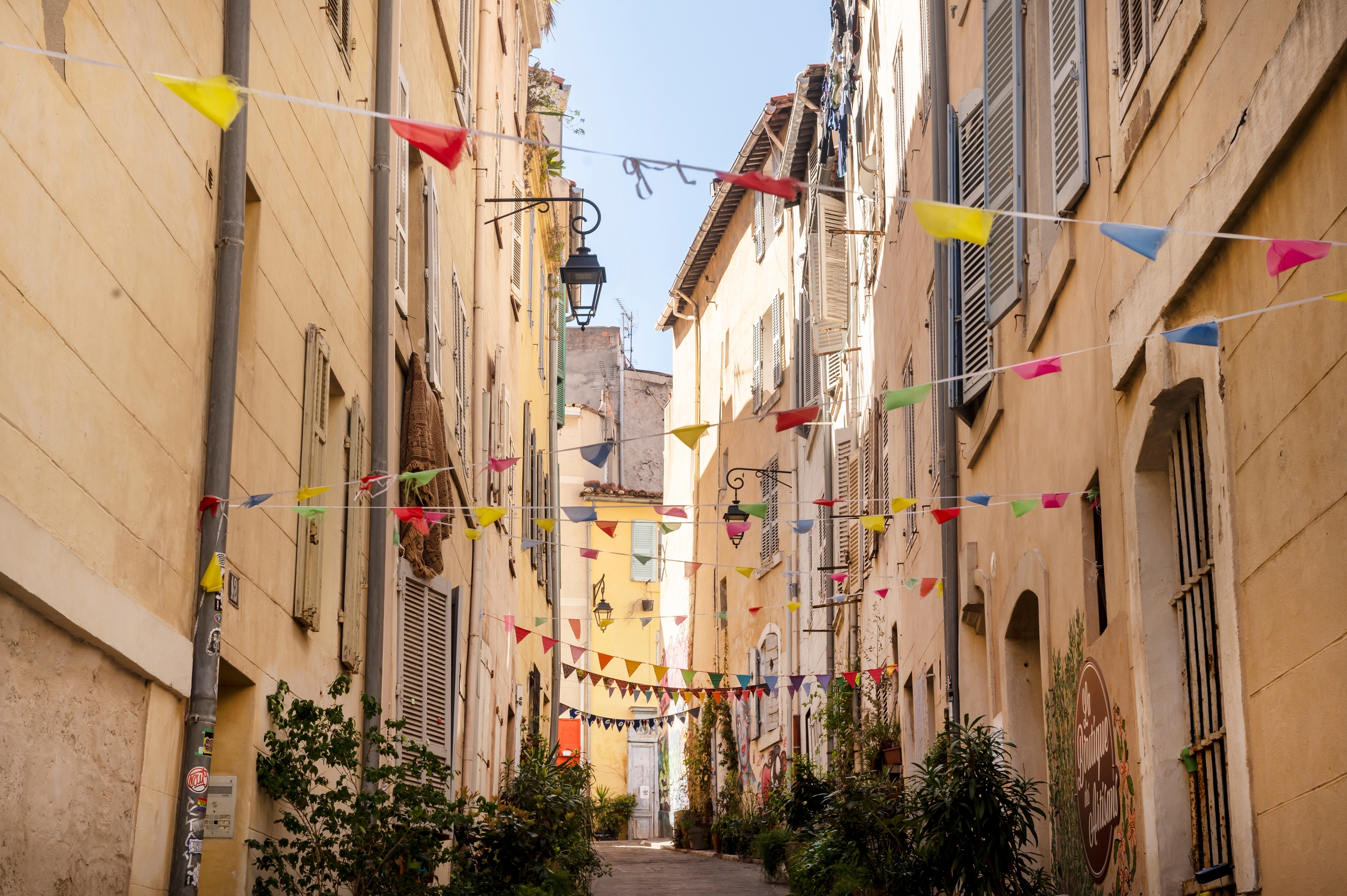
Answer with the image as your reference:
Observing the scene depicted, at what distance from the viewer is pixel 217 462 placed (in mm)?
5754

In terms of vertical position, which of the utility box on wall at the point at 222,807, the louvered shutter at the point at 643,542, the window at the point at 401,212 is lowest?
the utility box on wall at the point at 222,807

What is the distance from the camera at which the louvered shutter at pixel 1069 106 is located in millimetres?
6840

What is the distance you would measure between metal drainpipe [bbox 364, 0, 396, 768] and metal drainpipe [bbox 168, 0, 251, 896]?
8.66 ft

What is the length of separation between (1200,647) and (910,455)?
7.74 metres

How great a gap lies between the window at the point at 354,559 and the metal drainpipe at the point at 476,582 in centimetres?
390

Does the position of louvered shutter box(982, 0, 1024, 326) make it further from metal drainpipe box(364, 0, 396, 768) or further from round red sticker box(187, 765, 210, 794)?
round red sticker box(187, 765, 210, 794)

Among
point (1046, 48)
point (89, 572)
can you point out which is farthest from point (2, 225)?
point (1046, 48)

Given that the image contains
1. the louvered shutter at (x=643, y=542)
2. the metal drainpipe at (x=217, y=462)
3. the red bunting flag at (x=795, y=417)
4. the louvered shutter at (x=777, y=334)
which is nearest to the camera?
the metal drainpipe at (x=217, y=462)

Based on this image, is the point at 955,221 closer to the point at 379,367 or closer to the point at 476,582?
the point at 379,367

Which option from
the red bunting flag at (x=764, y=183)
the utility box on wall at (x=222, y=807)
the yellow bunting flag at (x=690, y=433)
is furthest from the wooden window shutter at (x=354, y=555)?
the red bunting flag at (x=764, y=183)

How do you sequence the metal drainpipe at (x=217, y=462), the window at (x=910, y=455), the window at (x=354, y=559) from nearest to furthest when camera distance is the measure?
the metal drainpipe at (x=217, y=462), the window at (x=354, y=559), the window at (x=910, y=455)

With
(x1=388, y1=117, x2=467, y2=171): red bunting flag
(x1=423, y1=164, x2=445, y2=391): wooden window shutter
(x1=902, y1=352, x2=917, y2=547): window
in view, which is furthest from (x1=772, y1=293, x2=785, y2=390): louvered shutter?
(x1=388, y1=117, x2=467, y2=171): red bunting flag

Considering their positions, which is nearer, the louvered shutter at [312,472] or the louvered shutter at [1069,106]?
the louvered shutter at [1069,106]

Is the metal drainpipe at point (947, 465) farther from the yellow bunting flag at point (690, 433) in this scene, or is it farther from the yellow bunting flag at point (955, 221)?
the yellow bunting flag at point (955, 221)
